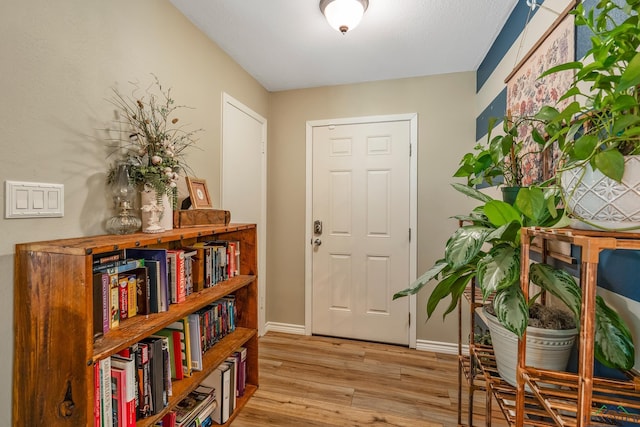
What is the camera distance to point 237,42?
204cm

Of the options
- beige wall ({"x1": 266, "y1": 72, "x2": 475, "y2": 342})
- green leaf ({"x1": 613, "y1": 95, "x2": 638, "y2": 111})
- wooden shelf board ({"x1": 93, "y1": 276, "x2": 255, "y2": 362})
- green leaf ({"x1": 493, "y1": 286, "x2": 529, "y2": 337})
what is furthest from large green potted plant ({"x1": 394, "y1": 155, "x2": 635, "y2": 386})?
beige wall ({"x1": 266, "y1": 72, "x2": 475, "y2": 342})

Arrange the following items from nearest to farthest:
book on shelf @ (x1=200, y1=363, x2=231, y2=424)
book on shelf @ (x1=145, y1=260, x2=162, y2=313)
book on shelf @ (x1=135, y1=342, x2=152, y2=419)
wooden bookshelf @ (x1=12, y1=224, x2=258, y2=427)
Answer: wooden bookshelf @ (x1=12, y1=224, x2=258, y2=427) < book on shelf @ (x1=135, y1=342, x2=152, y2=419) < book on shelf @ (x1=145, y1=260, x2=162, y2=313) < book on shelf @ (x1=200, y1=363, x2=231, y2=424)

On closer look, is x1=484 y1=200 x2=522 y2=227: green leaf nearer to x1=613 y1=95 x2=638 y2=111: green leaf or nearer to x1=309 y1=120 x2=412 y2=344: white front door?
x1=613 y1=95 x2=638 y2=111: green leaf

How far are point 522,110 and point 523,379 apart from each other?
A: 4.53 feet

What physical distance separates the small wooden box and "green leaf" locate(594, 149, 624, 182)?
1.63 meters

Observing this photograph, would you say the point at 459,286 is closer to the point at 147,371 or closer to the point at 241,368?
the point at 147,371

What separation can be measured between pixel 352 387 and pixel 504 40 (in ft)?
8.32

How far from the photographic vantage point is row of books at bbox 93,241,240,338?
1041 millimetres

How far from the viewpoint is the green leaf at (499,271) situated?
72cm

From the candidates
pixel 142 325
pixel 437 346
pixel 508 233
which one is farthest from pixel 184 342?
pixel 437 346

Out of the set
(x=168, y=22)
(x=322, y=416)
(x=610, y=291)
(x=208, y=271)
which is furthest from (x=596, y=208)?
(x=168, y=22)

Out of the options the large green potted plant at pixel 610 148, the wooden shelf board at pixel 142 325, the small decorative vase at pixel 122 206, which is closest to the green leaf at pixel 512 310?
the large green potted plant at pixel 610 148

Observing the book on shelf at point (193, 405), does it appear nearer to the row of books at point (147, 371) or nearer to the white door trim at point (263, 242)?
the row of books at point (147, 371)

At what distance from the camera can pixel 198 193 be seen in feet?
5.76
